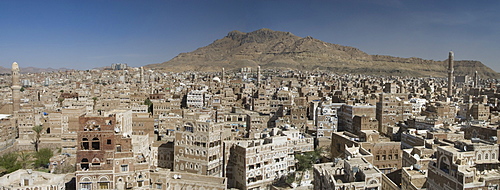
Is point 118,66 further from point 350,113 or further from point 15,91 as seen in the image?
point 350,113

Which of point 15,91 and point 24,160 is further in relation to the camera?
point 15,91

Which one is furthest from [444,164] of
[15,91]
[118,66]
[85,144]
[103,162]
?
[118,66]

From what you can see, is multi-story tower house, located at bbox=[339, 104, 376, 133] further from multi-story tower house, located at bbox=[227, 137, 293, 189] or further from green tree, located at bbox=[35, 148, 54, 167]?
green tree, located at bbox=[35, 148, 54, 167]

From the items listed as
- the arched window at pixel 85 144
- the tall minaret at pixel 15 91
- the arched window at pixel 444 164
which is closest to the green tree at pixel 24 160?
the tall minaret at pixel 15 91

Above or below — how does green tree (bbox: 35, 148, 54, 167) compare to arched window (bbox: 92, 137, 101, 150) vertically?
below

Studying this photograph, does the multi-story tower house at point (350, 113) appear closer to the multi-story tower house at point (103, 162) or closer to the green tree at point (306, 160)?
the green tree at point (306, 160)

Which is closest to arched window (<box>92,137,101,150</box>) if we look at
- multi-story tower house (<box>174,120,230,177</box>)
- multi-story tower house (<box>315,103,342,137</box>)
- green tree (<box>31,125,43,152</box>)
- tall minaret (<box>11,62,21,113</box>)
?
multi-story tower house (<box>174,120,230,177</box>)

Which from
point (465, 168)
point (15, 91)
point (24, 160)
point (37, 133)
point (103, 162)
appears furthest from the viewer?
point (15, 91)

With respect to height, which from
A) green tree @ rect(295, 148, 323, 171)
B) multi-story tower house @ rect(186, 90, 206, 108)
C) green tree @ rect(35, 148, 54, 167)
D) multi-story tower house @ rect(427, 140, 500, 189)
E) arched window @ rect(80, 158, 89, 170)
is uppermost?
multi-story tower house @ rect(186, 90, 206, 108)

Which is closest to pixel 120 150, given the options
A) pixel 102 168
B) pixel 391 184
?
pixel 102 168

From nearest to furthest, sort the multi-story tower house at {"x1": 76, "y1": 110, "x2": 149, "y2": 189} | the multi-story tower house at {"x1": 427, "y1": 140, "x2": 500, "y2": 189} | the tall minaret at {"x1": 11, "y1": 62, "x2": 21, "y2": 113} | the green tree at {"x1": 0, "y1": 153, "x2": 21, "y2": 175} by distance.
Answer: the multi-story tower house at {"x1": 427, "y1": 140, "x2": 500, "y2": 189} → the multi-story tower house at {"x1": 76, "y1": 110, "x2": 149, "y2": 189} → the green tree at {"x1": 0, "y1": 153, "x2": 21, "y2": 175} → the tall minaret at {"x1": 11, "y1": 62, "x2": 21, "y2": 113}

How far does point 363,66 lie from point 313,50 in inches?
1220

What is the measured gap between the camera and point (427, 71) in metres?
174

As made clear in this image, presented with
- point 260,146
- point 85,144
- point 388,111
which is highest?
point 388,111
